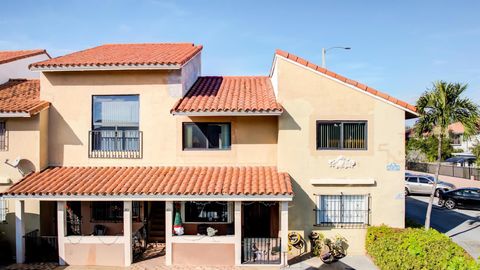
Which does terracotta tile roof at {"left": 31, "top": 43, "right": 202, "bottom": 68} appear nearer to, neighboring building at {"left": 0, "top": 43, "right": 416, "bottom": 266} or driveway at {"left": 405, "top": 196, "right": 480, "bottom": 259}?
neighboring building at {"left": 0, "top": 43, "right": 416, "bottom": 266}

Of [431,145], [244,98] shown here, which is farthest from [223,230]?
[431,145]

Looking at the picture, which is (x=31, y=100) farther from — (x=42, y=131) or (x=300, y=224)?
A: (x=300, y=224)

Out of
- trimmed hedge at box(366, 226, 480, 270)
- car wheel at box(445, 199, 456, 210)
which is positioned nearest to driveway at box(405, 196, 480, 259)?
car wheel at box(445, 199, 456, 210)

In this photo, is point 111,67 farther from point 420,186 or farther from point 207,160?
point 420,186

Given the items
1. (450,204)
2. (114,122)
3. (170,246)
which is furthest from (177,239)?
(450,204)

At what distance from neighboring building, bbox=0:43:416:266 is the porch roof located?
41 millimetres

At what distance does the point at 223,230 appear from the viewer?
15398 mm

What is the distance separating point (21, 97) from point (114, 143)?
4.66 m

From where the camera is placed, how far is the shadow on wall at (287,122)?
1433 centimetres

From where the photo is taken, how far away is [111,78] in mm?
15258

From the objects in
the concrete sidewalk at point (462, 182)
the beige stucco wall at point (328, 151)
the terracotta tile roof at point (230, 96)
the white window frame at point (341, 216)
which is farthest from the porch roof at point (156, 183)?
the concrete sidewalk at point (462, 182)

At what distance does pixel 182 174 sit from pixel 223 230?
321cm

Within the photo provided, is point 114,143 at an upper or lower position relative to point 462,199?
upper

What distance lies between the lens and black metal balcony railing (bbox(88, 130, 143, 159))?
15172 mm
